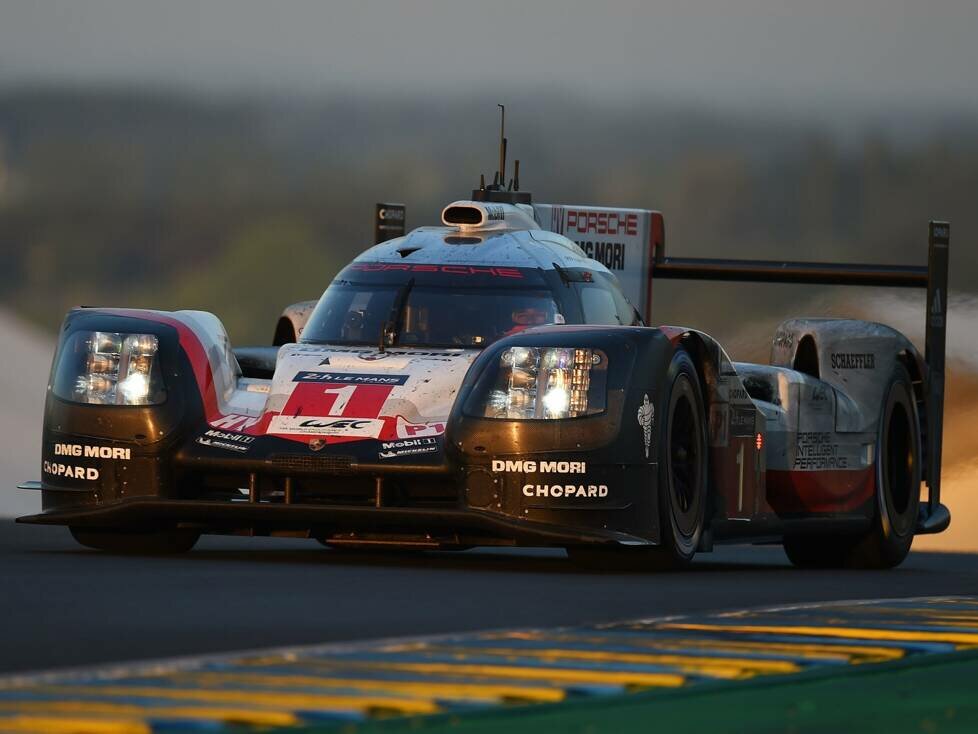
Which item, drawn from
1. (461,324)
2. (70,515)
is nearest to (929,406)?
(461,324)

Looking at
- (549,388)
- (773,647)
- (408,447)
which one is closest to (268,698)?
(773,647)

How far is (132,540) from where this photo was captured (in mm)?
11266

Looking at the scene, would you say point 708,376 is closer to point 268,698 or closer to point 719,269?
point 719,269

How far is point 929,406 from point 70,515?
6459 millimetres

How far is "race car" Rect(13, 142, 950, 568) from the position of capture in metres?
10.1

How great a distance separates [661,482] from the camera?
33.7 ft

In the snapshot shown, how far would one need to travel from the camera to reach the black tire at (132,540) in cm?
1125

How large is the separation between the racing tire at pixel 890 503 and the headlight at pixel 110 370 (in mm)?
4896

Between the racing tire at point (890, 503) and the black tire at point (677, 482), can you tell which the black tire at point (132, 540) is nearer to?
the black tire at point (677, 482)

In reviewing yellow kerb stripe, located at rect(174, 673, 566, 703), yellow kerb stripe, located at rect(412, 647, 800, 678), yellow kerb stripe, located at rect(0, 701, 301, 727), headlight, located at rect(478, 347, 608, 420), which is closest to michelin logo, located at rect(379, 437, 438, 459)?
headlight, located at rect(478, 347, 608, 420)

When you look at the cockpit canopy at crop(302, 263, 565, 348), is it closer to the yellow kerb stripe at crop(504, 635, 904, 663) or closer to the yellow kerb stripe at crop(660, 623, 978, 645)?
the yellow kerb stripe at crop(660, 623, 978, 645)

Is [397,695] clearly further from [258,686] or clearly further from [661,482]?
[661,482]

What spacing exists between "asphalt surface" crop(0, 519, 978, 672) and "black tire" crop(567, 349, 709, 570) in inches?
5.5

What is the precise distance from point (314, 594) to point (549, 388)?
2.23 m
